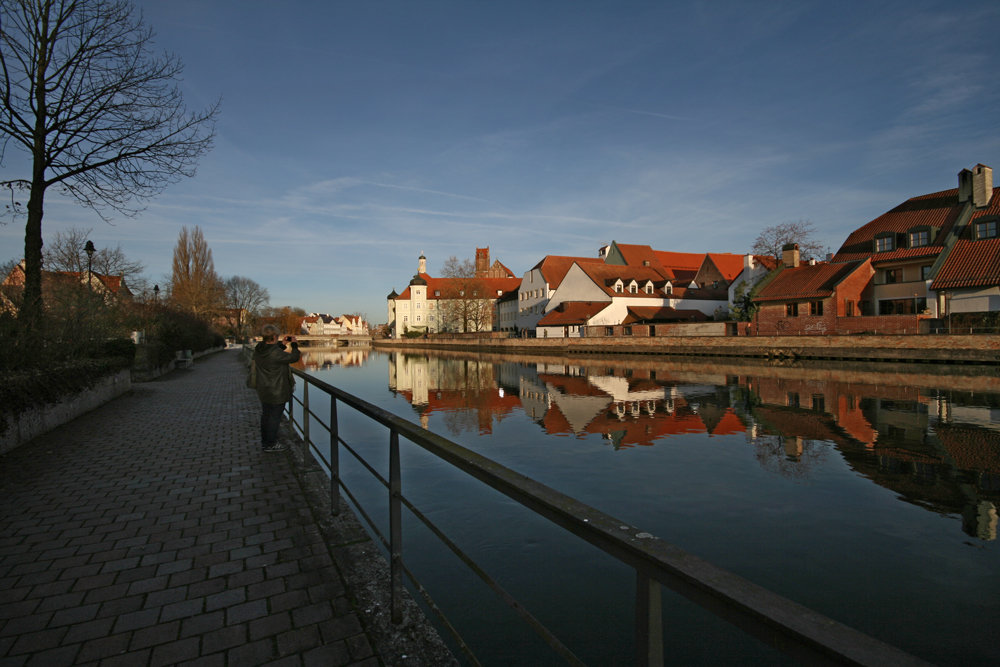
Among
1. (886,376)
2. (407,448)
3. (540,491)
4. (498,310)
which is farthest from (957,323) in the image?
(498,310)

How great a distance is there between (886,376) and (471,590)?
81.3 ft

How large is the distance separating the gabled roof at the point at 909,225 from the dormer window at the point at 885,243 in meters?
0.26

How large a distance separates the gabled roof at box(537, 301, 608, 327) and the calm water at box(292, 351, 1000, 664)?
41.8 metres

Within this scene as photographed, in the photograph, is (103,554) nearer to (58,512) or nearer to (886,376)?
(58,512)

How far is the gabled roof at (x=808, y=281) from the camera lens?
3706 centimetres

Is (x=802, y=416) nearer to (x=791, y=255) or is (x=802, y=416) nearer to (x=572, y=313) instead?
(x=791, y=255)

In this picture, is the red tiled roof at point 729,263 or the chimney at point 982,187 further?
the red tiled roof at point 729,263

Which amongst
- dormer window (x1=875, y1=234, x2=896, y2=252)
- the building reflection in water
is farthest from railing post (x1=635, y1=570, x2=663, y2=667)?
dormer window (x1=875, y1=234, x2=896, y2=252)

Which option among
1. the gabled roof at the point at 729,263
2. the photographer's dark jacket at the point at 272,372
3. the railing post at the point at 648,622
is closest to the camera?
the railing post at the point at 648,622

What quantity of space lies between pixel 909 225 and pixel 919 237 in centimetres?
231

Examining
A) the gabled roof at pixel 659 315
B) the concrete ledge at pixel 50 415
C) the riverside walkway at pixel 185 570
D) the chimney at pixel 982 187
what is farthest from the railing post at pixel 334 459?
the gabled roof at pixel 659 315

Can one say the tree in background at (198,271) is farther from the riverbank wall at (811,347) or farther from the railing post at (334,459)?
the railing post at (334,459)

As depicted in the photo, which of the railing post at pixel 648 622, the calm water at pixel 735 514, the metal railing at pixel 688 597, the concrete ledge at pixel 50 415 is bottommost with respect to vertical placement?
the calm water at pixel 735 514

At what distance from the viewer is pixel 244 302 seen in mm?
83375
